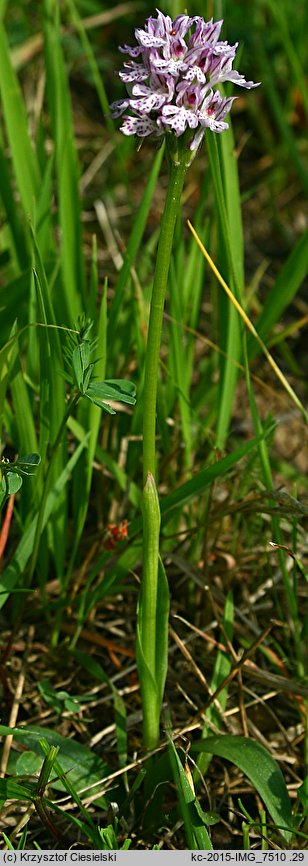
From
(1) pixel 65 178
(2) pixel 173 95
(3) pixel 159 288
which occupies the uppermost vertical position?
(1) pixel 65 178

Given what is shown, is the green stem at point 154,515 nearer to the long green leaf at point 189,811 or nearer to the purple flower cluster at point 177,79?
the purple flower cluster at point 177,79

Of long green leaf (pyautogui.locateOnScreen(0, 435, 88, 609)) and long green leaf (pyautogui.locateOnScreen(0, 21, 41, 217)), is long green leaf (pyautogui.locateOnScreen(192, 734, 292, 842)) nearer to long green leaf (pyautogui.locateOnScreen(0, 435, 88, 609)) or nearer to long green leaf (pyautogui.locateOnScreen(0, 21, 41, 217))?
long green leaf (pyautogui.locateOnScreen(0, 435, 88, 609))

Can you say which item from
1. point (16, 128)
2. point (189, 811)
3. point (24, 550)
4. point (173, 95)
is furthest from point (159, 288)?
point (16, 128)

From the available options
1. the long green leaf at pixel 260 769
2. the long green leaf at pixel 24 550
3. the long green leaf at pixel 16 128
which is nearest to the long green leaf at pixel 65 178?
the long green leaf at pixel 16 128

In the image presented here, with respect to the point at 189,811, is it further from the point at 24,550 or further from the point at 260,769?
the point at 24,550

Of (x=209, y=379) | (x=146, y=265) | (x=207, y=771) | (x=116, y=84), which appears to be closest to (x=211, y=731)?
(x=207, y=771)

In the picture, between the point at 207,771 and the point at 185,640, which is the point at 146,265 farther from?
the point at 207,771

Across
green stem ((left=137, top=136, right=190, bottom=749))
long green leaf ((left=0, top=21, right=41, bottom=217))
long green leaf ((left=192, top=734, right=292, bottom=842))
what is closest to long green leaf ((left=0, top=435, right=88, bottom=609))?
green stem ((left=137, top=136, right=190, bottom=749))
